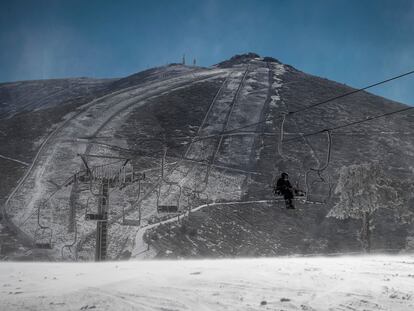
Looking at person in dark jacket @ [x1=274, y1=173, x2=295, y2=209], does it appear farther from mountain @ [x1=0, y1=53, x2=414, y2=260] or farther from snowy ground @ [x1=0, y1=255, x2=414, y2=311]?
mountain @ [x1=0, y1=53, x2=414, y2=260]

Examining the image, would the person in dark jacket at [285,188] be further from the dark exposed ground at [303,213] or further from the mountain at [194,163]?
the dark exposed ground at [303,213]

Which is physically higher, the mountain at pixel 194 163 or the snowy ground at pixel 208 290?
the mountain at pixel 194 163

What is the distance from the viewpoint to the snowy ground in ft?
46.3

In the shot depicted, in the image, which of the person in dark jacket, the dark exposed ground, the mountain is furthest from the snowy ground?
the dark exposed ground

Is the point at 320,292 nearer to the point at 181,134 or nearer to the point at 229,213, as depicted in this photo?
the point at 229,213

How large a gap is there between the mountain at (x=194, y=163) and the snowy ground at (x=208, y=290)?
7414 mm

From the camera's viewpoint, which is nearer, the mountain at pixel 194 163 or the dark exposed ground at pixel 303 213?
the mountain at pixel 194 163

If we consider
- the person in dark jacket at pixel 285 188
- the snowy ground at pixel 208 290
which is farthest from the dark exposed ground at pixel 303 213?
the person in dark jacket at pixel 285 188

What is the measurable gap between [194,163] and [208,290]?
56.3 meters

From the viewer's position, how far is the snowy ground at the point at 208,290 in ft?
46.3

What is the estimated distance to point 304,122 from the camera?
9269 centimetres

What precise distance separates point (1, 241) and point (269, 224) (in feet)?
110

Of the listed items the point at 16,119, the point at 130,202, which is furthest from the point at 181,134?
the point at 16,119

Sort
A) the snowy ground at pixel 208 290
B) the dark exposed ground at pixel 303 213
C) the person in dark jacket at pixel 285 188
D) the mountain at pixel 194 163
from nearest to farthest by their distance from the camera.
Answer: the snowy ground at pixel 208 290, the person in dark jacket at pixel 285 188, the mountain at pixel 194 163, the dark exposed ground at pixel 303 213
